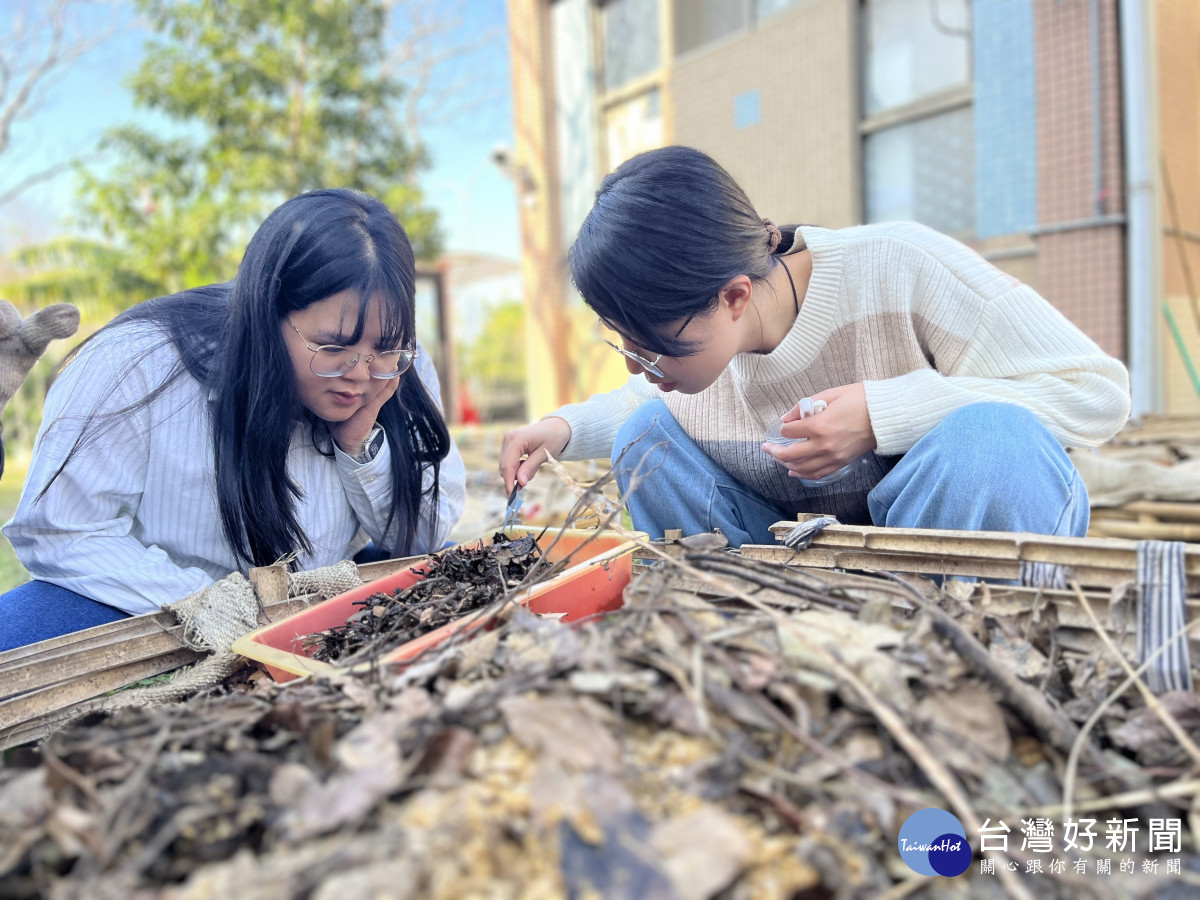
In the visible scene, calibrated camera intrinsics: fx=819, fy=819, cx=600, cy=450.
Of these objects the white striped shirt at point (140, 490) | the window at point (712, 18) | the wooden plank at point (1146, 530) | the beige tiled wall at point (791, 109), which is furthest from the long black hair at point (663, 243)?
the window at point (712, 18)

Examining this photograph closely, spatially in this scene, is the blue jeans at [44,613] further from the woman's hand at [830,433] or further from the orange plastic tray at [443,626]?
the woman's hand at [830,433]

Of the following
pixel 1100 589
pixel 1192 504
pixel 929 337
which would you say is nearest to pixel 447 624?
pixel 1100 589

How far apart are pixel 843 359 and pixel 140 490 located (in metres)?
1.74

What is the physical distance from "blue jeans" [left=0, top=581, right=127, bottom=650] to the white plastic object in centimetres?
153

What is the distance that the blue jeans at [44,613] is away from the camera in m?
1.75

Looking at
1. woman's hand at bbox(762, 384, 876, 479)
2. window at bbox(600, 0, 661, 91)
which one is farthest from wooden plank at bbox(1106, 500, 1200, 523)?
window at bbox(600, 0, 661, 91)

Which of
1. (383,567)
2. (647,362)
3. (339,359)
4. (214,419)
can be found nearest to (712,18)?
(647,362)

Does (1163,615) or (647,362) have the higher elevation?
(647,362)

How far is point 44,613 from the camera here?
1.78m

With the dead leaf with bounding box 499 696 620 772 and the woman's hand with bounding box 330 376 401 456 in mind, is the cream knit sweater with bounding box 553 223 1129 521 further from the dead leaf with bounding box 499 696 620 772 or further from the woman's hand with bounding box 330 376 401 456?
the dead leaf with bounding box 499 696 620 772

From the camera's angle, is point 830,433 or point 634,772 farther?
point 830,433

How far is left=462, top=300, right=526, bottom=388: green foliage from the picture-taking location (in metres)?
17.4

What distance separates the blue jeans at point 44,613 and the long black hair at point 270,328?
0.24 metres

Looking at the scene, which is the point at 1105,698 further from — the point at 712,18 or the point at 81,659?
the point at 712,18
